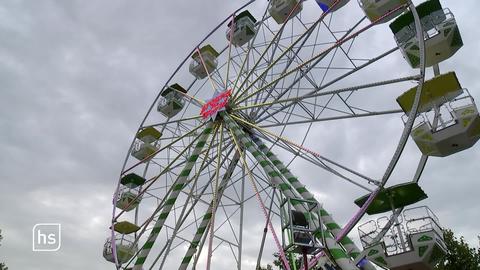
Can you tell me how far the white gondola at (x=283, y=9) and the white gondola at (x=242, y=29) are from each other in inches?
45.6

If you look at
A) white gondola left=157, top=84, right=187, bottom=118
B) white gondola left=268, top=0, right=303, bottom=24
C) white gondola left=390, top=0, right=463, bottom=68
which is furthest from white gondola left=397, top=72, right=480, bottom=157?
white gondola left=157, top=84, right=187, bottom=118

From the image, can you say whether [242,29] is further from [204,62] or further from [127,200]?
[127,200]

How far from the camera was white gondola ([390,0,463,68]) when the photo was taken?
1198 centimetres

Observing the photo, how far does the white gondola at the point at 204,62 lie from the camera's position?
19.7 m

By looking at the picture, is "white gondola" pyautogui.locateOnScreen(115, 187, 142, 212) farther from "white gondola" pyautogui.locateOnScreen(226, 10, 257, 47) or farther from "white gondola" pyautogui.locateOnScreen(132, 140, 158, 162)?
"white gondola" pyautogui.locateOnScreen(226, 10, 257, 47)

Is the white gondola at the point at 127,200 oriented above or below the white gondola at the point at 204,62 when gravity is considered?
below

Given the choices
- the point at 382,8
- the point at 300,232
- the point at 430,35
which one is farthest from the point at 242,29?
the point at 300,232

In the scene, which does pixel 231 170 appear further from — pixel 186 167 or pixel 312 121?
pixel 312 121

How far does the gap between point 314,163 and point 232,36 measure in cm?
792

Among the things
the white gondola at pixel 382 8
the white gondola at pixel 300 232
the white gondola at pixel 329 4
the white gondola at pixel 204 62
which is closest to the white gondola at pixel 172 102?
the white gondola at pixel 204 62

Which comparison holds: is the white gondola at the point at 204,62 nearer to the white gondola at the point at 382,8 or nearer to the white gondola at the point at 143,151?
the white gondola at the point at 143,151

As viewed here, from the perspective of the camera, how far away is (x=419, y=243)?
9938 mm

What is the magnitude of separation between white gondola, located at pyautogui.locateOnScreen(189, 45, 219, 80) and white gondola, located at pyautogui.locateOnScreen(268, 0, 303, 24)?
12.7ft

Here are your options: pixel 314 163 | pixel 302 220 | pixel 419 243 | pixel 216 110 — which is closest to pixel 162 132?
pixel 216 110
